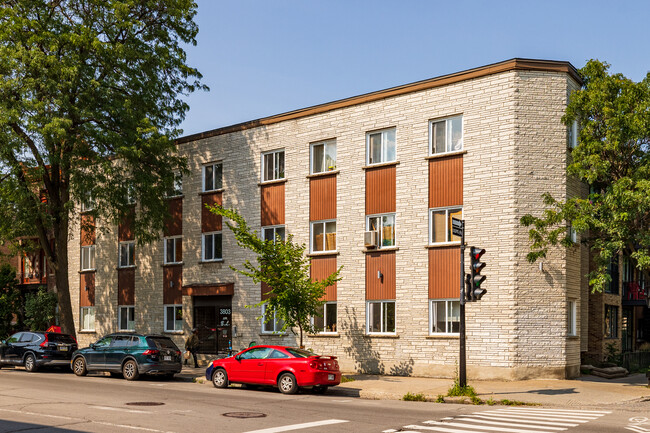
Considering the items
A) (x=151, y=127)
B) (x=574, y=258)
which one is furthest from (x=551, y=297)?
(x=151, y=127)

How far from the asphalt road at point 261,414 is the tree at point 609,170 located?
5.51 meters

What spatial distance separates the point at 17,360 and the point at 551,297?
70.8 feet

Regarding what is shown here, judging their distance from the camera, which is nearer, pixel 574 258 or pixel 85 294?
pixel 574 258

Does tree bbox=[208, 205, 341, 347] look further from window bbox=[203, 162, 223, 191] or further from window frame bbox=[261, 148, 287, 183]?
window bbox=[203, 162, 223, 191]

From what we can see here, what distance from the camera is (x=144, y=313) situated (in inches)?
1350

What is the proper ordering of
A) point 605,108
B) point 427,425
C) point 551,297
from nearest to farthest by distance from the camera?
point 427,425 < point 605,108 < point 551,297

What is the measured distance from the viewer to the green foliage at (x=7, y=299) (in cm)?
4106

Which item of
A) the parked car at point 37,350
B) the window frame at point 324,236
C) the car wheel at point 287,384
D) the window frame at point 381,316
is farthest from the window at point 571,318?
the parked car at point 37,350

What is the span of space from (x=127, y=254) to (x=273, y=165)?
36.1ft

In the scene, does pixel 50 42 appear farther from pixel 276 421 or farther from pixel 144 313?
pixel 276 421

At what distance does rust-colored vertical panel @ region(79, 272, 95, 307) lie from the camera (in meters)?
37.2

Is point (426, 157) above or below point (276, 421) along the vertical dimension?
above

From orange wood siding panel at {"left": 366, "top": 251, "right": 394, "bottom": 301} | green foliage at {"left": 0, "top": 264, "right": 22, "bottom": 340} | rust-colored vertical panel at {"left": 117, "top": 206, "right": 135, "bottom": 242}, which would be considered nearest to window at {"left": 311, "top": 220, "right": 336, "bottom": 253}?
orange wood siding panel at {"left": 366, "top": 251, "right": 394, "bottom": 301}

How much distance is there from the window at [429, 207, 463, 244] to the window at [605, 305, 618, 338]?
35.6 feet
